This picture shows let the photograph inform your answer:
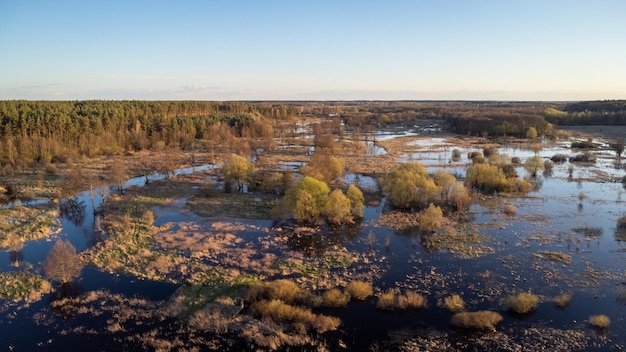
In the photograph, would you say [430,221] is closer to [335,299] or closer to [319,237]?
[319,237]

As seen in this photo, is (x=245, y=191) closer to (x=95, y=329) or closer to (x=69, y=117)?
(x=95, y=329)

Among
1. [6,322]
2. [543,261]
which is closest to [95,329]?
[6,322]

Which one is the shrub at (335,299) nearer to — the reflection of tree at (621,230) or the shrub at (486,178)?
the reflection of tree at (621,230)

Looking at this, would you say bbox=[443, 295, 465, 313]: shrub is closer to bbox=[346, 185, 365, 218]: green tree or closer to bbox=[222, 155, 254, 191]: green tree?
bbox=[346, 185, 365, 218]: green tree

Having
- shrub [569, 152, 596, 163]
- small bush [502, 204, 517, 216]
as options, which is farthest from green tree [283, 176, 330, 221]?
shrub [569, 152, 596, 163]

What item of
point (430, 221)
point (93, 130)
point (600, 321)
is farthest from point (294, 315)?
point (93, 130)

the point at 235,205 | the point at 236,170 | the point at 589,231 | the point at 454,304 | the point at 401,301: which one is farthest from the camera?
the point at 236,170

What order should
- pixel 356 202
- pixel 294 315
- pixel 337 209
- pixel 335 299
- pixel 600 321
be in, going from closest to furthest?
pixel 600 321, pixel 294 315, pixel 335 299, pixel 337 209, pixel 356 202

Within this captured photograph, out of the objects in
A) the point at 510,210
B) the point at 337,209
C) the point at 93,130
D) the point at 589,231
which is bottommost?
the point at 589,231
